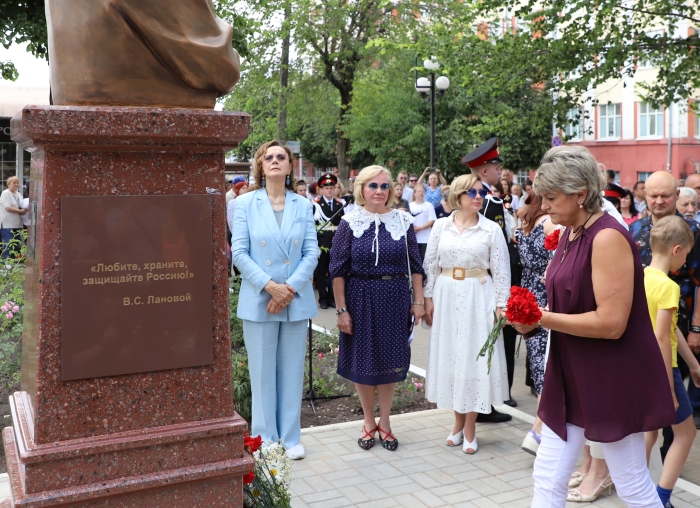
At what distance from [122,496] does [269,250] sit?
2328mm

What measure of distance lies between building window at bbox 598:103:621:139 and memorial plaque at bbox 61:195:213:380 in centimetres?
3940

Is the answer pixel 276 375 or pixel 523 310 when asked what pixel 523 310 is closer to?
pixel 523 310

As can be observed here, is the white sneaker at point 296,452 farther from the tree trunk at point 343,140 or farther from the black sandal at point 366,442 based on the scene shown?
the tree trunk at point 343,140

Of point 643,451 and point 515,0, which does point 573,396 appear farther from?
point 515,0

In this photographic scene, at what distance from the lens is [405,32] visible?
28359 millimetres

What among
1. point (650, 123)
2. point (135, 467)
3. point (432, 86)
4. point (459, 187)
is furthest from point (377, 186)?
point (650, 123)

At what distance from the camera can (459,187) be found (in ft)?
19.0

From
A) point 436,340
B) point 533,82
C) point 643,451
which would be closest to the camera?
point 643,451

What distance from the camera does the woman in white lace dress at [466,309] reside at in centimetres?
568

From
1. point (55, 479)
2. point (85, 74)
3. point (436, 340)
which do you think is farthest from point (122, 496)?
point (436, 340)

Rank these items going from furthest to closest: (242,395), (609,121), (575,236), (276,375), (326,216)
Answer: (609,121) < (326,216) < (242,395) < (276,375) < (575,236)

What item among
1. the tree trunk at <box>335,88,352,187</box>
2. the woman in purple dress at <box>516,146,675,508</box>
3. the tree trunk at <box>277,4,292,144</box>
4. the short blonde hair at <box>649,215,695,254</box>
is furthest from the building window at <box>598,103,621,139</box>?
the woman in purple dress at <box>516,146,675,508</box>

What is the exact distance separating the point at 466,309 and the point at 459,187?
89 cm

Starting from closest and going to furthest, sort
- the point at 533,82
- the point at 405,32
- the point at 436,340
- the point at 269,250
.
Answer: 1. the point at 269,250
2. the point at 436,340
3. the point at 533,82
4. the point at 405,32
